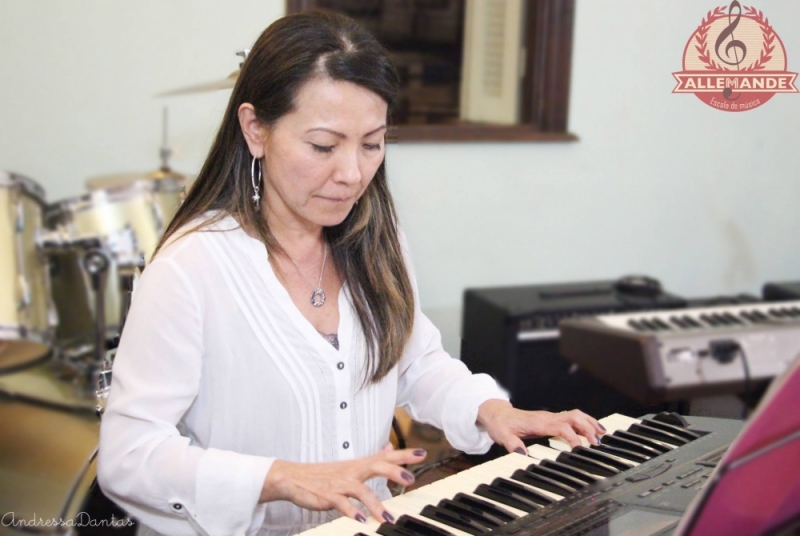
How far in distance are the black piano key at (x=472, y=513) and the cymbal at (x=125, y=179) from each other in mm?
1731

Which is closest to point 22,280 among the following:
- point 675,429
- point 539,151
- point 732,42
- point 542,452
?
point 539,151

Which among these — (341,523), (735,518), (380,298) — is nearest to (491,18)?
(380,298)

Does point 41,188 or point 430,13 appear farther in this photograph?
point 430,13

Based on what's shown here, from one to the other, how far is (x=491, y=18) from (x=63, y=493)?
55.8 inches

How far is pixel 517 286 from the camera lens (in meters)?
1.56

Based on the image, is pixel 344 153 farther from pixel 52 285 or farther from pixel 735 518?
pixel 52 285

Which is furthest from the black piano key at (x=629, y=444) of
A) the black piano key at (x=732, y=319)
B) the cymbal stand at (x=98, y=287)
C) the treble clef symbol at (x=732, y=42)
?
the cymbal stand at (x=98, y=287)

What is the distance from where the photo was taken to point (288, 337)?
1087mm

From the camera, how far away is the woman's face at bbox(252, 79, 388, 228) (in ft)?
3.27

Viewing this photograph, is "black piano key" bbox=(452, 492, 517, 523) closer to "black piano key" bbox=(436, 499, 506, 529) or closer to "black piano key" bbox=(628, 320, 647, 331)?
"black piano key" bbox=(436, 499, 506, 529)

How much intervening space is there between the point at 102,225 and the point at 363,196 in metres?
1.46

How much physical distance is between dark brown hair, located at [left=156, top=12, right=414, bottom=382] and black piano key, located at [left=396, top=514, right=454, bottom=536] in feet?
0.87

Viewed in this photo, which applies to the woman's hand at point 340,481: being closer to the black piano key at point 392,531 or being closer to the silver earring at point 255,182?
the black piano key at point 392,531

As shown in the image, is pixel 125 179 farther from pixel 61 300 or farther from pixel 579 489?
pixel 579 489
